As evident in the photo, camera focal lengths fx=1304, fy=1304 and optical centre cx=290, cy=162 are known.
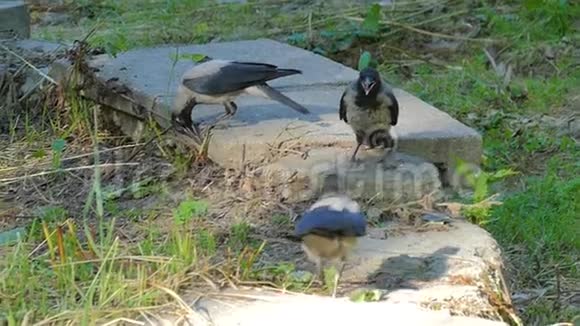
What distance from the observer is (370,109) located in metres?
4.56

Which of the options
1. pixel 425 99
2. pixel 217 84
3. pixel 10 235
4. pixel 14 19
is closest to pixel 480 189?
pixel 217 84

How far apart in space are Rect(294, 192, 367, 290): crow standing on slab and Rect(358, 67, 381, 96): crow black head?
92 centimetres

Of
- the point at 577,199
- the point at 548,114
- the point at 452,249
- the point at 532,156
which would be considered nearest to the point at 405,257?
the point at 452,249

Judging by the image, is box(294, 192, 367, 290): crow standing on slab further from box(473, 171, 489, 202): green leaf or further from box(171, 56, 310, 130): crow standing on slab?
box(171, 56, 310, 130): crow standing on slab

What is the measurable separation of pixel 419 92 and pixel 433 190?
2.54 m

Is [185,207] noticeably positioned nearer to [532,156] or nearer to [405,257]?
[405,257]

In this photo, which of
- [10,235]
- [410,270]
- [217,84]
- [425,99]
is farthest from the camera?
[425,99]

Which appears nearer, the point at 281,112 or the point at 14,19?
the point at 281,112

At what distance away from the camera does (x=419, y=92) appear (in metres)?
6.91

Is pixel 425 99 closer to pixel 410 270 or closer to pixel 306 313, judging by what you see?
pixel 410 270

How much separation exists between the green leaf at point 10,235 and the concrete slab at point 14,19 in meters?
3.16

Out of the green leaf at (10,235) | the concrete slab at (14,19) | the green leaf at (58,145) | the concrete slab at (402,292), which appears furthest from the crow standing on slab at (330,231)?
the concrete slab at (14,19)

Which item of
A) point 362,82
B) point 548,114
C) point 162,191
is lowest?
point 548,114

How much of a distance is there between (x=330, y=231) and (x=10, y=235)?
→ 44.8 inches
